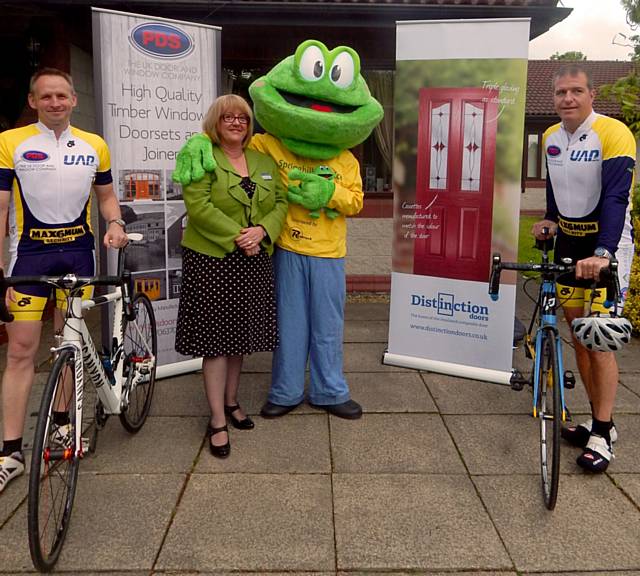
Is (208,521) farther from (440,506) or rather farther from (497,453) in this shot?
(497,453)

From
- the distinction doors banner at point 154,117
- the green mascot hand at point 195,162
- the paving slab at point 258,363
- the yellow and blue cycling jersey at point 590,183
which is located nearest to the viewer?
the yellow and blue cycling jersey at point 590,183

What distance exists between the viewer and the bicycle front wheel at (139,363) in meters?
3.56

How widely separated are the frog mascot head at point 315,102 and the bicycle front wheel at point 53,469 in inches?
70.5

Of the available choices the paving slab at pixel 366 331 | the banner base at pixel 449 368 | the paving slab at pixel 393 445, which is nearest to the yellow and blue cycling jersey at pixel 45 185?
the paving slab at pixel 393 445

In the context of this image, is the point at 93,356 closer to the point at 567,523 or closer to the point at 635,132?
the point at 567,523

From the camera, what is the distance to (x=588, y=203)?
3373 mm

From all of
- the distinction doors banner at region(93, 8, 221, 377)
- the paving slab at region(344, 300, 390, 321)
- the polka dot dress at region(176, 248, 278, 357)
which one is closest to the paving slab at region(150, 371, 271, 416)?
the distinction doors banner at region(93, 8, 221, 377)

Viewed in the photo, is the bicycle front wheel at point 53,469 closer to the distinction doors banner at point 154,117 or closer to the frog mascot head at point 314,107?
the frog mascot head at point 314,107

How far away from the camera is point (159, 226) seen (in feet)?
15.0

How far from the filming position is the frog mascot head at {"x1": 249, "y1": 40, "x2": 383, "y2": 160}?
142 inches

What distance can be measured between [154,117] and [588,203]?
9.59ft

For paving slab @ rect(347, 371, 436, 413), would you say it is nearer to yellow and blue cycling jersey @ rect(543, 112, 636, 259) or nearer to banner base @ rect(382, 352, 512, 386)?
banner base @ rect(382, 352, 512, 386)

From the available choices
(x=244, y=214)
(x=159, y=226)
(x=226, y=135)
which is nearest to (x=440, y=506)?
(x=244, y=214)

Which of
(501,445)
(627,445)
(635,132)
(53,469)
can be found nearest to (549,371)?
(501,445)
